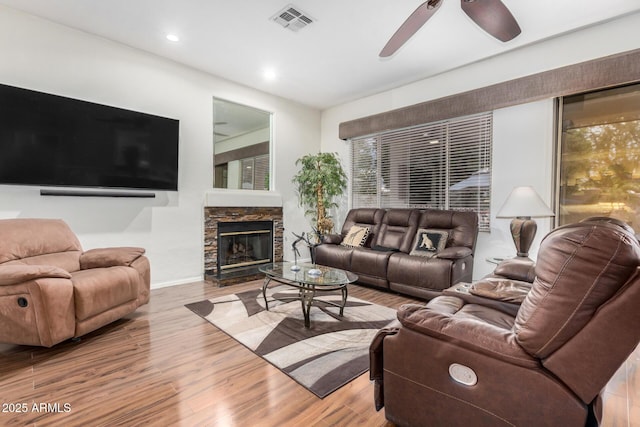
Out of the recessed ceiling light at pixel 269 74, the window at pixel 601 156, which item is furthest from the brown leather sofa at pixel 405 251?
the recessed ceiling light at pixel 269 74

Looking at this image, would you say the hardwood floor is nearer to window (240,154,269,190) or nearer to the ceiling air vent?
window (240,154,269,190)

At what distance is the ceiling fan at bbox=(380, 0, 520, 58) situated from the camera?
2.06m

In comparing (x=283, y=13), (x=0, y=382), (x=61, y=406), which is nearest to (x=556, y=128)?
(x=283, y=13)

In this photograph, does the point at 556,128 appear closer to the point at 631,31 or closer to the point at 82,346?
the point at 631,31

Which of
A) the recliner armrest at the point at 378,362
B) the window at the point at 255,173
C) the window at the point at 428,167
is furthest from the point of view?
the window at the point at 255,173

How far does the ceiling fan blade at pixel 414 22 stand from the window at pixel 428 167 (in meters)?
1.93

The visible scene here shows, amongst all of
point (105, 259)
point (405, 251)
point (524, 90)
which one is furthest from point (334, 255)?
point (524, 90)

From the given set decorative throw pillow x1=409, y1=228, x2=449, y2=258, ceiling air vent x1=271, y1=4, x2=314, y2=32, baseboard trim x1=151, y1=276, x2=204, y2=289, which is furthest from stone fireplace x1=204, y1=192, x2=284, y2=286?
ceiling air vent x1=271, y1=4, x2=314, y2=32

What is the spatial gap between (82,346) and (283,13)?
327cm

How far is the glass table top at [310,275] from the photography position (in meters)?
2.70

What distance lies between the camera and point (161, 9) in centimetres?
288

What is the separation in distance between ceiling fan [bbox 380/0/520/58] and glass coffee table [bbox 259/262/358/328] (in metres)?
2.09

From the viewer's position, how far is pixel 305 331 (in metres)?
2.56

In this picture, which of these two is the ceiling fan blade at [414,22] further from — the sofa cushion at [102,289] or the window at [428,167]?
the sofa cushion at [102,289]
